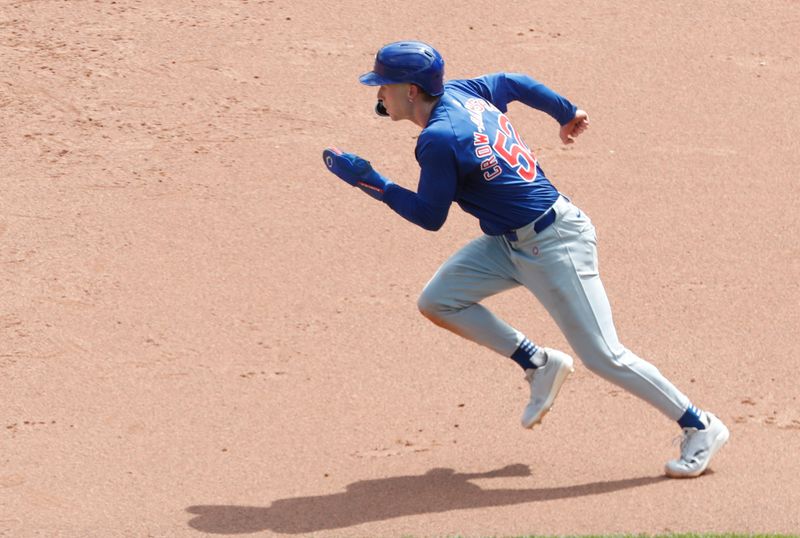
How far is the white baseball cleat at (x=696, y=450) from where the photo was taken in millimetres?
6398

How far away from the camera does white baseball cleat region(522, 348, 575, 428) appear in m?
6.61

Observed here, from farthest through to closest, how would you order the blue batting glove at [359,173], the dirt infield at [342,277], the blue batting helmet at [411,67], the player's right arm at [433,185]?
the dirt infield at [342,277]
the blue batting glove at [359,173]
the blue batting helmet at [411,67]
the player's right arm at [433,185]

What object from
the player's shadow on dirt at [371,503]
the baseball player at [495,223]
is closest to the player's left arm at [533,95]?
the baseball player at [495,223]

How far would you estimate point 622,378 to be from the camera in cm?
631

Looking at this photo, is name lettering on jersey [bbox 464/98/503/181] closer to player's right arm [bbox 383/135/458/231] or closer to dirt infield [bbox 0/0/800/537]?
player's right arm [bbox 383/135/458/231]

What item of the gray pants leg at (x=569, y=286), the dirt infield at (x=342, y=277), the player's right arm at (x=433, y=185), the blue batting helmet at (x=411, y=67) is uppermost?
the blue batting helmet at (x=411, y=67)

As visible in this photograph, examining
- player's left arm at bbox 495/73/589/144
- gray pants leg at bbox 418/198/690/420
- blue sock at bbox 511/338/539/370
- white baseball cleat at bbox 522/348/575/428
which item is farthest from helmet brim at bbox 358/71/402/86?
white baseball cleat at bbox 522/348/575/428

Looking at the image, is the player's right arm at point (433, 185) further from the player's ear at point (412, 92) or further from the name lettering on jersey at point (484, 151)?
the player's ear at point (412, 92)

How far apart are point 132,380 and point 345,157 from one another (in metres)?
2.22

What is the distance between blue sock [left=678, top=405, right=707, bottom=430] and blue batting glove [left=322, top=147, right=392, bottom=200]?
1.76 meters

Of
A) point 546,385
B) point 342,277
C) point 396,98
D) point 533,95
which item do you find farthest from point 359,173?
point 342,277

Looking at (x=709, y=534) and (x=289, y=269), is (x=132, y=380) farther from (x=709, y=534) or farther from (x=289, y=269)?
(x=709, y=534)

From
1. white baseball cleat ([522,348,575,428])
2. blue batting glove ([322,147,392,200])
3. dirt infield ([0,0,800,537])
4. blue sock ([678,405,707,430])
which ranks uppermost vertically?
blue batting glove ([322,147,392,200])

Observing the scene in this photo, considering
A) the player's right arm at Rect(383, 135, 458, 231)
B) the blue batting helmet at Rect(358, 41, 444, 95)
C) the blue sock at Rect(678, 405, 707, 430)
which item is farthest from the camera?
the blue sock at Rect(678, 405, 707, 430)
